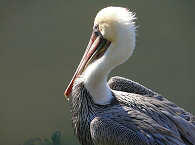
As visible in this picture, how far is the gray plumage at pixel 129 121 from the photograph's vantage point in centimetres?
425

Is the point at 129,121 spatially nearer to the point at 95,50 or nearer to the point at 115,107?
the point at 115,107

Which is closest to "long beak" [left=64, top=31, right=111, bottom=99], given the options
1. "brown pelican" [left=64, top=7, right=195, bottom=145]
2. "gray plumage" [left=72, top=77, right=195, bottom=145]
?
"brown pelican" [left=64, top=7, right=195, bottom=145]

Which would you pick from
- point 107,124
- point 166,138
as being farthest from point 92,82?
point 166,138

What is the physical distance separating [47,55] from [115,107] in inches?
96.4

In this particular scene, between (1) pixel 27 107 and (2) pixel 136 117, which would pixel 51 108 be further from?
(2) pixel 136 117

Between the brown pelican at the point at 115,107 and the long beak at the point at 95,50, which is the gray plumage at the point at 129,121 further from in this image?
the long beak at the point at 95,50

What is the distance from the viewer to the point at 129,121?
432cm

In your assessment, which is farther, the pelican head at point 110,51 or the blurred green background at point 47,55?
the blurred green background at point 47,55

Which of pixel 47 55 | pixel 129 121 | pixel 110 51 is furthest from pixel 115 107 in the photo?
pixel 47 55

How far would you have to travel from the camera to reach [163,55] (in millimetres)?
6992

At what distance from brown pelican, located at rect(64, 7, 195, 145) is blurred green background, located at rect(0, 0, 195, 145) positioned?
80.6 inches

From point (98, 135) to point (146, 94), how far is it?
2.75 feet

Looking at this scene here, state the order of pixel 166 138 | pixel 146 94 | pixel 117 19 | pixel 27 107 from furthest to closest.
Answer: pixel 27 107 < pixel 146 94 < pixel 117 19 < pixel 166 138

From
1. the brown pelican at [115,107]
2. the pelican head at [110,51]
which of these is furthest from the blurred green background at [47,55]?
the pelican head at [110,51]
